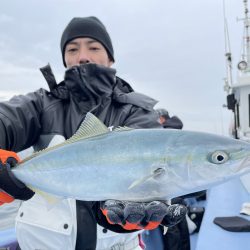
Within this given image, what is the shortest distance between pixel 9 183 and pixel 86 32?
1.71 metres

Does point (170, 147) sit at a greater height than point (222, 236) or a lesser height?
greater

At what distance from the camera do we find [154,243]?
4.96 metres

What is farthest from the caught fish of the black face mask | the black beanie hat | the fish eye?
the black beanie hat

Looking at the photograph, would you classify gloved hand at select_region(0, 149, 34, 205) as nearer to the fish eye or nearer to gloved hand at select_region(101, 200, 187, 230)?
gloved hand at select_region(101, 200, 187, 230)

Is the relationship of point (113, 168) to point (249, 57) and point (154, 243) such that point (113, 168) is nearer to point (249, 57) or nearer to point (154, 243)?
point (154, 243)

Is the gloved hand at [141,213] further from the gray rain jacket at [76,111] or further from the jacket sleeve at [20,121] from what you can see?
the jacket sleeve at [20,121]

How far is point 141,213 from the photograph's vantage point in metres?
1.99

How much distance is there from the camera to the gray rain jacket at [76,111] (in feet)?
8.44

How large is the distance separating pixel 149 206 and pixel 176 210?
0.29m

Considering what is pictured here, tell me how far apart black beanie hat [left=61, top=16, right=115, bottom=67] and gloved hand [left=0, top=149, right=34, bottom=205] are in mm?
1393

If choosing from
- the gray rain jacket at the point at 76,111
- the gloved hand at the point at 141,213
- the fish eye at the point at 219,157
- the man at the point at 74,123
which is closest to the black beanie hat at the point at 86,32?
the man at the point at 74,123

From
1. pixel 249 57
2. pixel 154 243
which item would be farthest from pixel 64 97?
pixel 249 57

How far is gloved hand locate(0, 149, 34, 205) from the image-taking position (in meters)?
2.10

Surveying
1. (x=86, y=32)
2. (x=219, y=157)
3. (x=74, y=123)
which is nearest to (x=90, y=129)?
(x=219, y=157)
